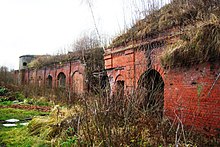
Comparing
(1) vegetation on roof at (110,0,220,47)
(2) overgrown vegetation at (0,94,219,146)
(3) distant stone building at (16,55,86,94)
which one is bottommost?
(2) overgrown vegetation at (0,94,219,146)

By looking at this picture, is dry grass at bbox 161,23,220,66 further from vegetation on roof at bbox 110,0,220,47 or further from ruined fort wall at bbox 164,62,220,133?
vegetation on roof at bbox 110,0,220,47

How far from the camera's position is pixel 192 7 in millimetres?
7520

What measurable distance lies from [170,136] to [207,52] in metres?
2.60

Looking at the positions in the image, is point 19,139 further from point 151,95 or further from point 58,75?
point 58,75

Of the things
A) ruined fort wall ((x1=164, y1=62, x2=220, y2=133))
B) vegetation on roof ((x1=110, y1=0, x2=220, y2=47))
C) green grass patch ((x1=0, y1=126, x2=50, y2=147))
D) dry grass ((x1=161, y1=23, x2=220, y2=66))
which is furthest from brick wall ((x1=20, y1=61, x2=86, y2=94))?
dry grass ((x1=161, y1=23, x2=220, y2=66))

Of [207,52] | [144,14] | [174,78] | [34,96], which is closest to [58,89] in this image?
[34,96]

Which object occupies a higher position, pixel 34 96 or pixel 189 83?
pixel 189 83

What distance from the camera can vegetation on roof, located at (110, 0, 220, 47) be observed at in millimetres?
6973

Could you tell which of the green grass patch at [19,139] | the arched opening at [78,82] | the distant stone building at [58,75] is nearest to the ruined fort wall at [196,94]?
the green grass patch at [19,139]

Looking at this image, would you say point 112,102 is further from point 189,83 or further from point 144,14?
point 144,14

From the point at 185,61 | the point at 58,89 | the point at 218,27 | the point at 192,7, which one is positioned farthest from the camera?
the point at 58,89

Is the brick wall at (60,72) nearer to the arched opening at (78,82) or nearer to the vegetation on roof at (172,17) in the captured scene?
the arched opening at (78,82)

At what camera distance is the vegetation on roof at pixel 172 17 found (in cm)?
697

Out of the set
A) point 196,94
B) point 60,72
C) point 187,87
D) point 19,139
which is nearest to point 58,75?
point 60,72
